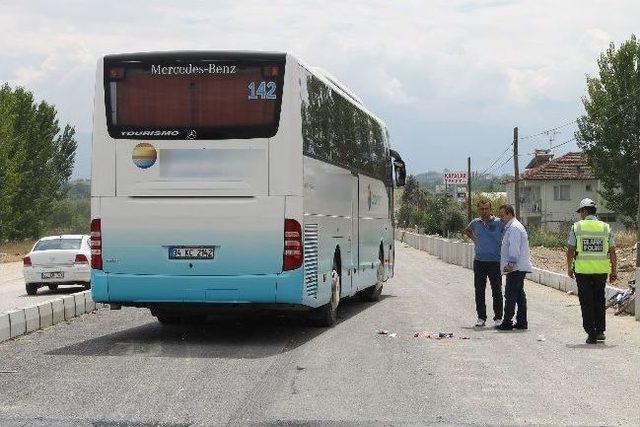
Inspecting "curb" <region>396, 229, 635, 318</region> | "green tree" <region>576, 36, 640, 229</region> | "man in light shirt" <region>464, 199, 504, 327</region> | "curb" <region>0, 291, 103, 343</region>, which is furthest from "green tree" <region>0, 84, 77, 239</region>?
"man in light shirt" <region>464, 199, 504, 327</region>

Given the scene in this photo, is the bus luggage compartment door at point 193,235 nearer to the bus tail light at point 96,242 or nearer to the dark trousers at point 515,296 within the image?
the bus tail light at point 96,242

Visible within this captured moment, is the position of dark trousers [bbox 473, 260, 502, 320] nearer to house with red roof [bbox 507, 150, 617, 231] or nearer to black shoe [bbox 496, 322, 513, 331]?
black shoe [bbox 496, 322, 513, 331]

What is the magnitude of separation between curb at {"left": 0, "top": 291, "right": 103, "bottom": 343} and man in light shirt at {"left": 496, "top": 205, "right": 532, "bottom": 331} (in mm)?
5874

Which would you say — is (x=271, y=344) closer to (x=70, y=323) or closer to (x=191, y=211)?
(x=191, y=211)

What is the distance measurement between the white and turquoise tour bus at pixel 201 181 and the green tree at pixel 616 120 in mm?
57969

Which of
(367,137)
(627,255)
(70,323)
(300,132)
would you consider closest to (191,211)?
(300,132)

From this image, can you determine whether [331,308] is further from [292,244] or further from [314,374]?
[314,374]

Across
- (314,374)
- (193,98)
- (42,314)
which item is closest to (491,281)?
(193,98)

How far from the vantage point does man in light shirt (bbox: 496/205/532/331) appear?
1508 cm

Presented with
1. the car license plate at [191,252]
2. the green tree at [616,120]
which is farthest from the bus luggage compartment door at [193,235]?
the green tree at [616,120]

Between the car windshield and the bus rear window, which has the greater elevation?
the bus rear window

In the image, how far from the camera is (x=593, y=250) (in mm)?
13438

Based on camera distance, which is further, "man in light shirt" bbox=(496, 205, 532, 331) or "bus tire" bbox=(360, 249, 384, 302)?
"bus tire" bbox=(360, 249, 384, 302)

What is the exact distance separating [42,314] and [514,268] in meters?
6.66
